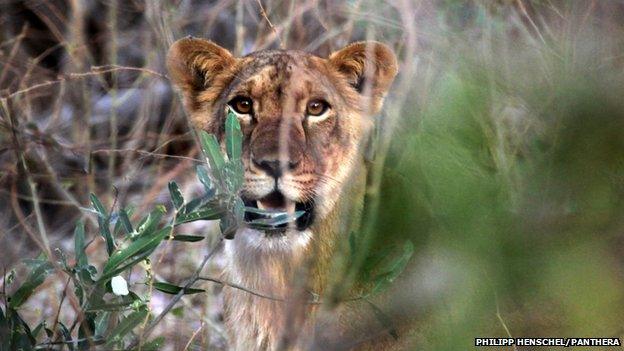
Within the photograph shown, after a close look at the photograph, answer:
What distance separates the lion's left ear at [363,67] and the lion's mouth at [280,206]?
0.59 metres

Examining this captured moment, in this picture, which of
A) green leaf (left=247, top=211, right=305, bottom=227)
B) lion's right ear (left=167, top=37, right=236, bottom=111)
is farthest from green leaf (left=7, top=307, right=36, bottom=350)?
lion's right ear (left=167, top=37, right=236, bottom=111)

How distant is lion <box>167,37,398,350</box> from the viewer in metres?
3.62

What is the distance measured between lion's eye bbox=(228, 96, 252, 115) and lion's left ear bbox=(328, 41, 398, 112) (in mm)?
427

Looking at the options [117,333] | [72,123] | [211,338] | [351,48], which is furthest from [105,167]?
[117,333]

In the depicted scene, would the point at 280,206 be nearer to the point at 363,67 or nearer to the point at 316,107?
the point at 316,107

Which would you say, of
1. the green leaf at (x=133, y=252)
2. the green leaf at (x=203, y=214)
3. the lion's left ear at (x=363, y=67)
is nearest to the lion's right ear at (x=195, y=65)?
the lion's left ear at (x=363, y=67)

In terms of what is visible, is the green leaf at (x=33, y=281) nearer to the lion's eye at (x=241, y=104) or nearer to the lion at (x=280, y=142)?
the lion at (x=280, y=142)

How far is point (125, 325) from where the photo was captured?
9.34ft

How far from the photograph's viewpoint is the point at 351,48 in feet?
13.6

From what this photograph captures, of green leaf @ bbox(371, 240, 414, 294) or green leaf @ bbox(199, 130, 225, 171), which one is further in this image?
green leaf @ bbox(199, 130, 225, 171)

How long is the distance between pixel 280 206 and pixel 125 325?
3.11 feet

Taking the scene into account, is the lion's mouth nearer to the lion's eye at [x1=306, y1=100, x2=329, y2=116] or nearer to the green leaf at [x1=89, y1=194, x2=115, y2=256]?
the lion's eye at [x1=306, y1=100, x2=329, y2=116]

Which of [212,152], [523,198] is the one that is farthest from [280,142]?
[523,198]

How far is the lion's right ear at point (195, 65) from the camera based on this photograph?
13.8 ft
